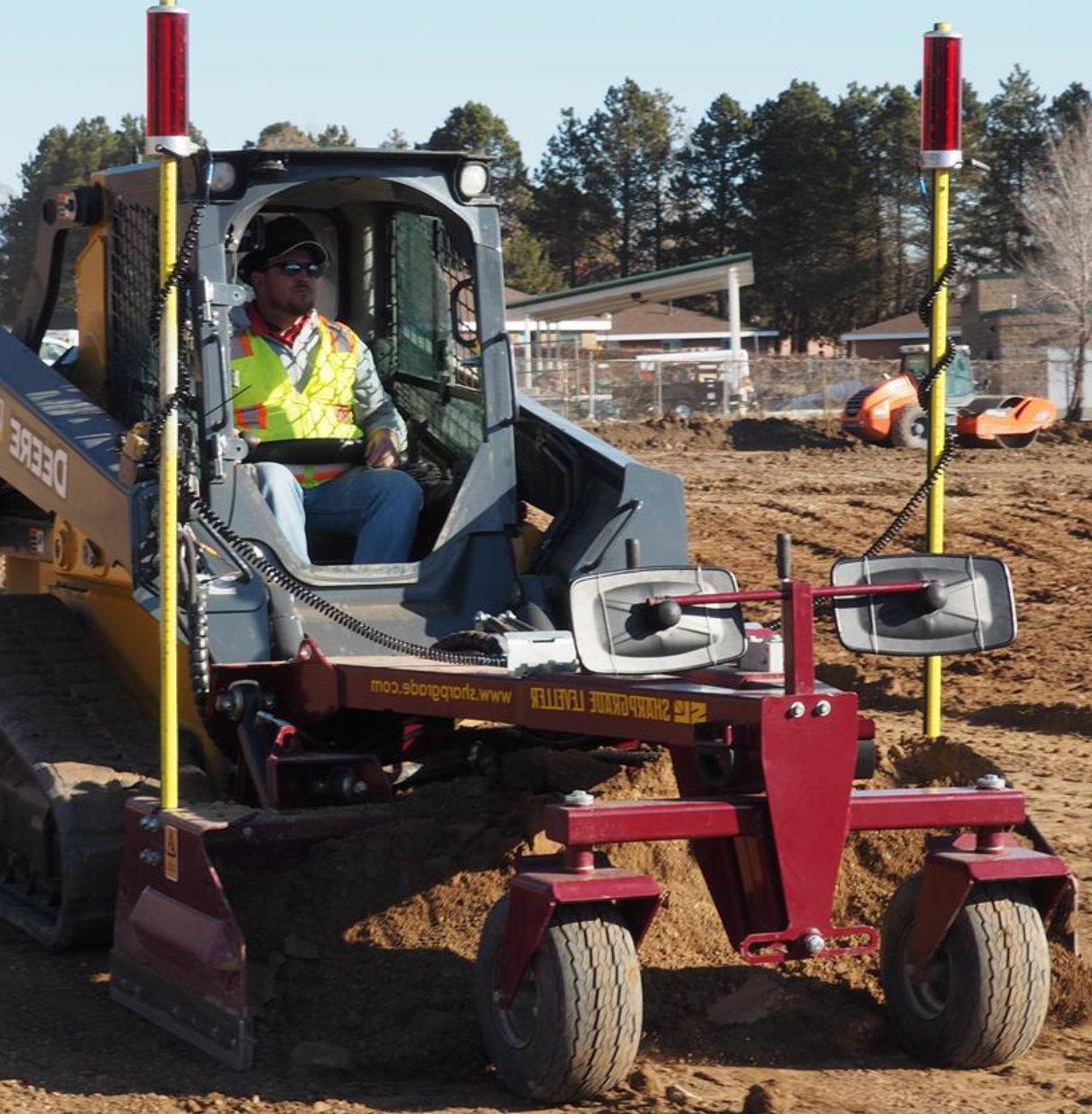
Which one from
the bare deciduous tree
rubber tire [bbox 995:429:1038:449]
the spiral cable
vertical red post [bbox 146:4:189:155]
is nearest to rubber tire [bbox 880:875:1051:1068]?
the spiral cable

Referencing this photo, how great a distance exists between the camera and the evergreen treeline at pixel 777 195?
223 ft

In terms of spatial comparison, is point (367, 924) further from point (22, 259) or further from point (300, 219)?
point (22, 259)

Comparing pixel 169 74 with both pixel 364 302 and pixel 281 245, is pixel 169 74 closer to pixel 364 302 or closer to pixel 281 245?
pixel 281 245

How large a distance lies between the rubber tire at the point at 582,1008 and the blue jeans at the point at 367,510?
7.54ft

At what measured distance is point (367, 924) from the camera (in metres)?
5.70

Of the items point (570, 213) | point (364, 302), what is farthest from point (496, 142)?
point (364, 302)

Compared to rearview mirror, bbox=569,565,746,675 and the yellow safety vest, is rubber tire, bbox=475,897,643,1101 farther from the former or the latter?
the yellow safety vest

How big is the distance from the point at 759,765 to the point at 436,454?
121 inches

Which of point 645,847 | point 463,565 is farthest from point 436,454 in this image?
point 645,847

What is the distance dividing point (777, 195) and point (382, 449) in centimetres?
6284

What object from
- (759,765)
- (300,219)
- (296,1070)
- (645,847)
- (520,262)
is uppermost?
(520,262)

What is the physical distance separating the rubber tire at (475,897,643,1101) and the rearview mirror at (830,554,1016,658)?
3.20ft

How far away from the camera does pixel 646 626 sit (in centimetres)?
496

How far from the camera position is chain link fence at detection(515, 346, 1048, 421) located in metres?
38.4
